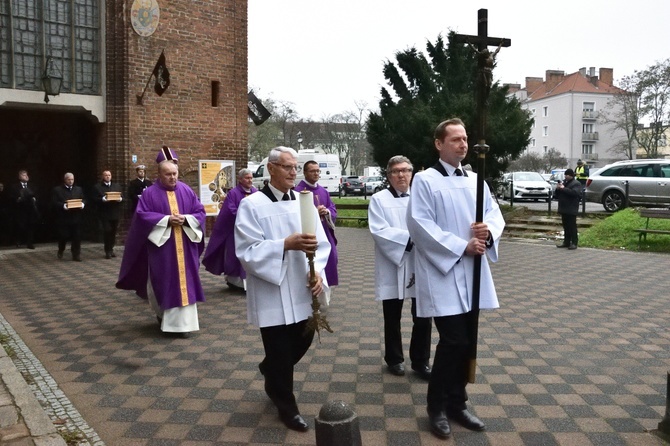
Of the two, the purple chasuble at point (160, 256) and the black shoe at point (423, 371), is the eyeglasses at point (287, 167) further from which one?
the purple chasuble at point (160, 256)

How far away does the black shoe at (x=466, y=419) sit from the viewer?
411 centimetres

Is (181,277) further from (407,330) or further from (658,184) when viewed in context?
(658,184)

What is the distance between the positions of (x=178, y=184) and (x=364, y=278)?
14.0ft

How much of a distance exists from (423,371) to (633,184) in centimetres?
1552

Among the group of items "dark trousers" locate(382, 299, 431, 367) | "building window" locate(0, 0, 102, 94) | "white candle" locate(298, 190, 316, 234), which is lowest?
"dark trousers" locate(382, 299, 431, 367)

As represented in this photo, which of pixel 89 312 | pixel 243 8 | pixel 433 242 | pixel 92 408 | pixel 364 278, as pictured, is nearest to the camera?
pixel 433 242

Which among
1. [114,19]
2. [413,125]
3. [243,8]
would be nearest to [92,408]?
[114,19]

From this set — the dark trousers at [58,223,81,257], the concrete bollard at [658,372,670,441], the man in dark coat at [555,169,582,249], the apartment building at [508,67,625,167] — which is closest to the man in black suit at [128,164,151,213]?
the dark trousers at [58,223,81,257]

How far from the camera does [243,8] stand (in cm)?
1548

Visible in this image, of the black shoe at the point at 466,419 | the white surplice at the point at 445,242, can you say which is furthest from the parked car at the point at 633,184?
the black shoe at the point at 466,419

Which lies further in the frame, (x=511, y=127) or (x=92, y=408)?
(x=511, y=127)

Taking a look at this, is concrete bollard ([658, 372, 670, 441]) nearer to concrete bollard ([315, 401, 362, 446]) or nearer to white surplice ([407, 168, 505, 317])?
white surplice ([407, 168, 505, 317])

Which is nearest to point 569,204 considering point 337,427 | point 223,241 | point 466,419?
point 223,241

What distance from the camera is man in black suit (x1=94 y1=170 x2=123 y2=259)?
12.8 metres
